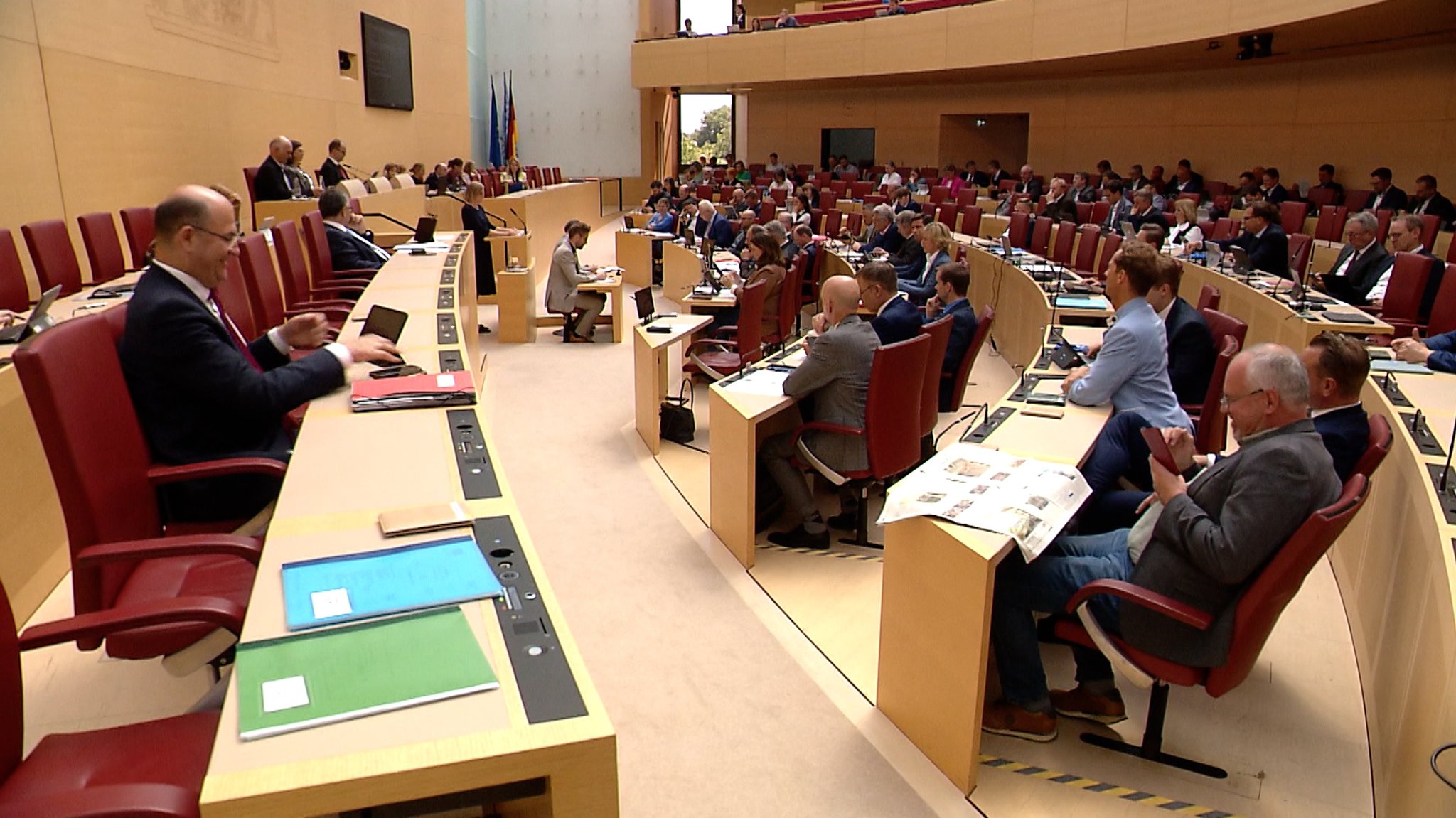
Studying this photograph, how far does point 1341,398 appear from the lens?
3473mm

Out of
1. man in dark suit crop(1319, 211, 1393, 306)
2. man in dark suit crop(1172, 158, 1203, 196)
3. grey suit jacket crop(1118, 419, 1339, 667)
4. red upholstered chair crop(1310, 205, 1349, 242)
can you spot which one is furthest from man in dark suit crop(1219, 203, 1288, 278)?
grey suit jacket crop(1118, 419, 1339, 667)

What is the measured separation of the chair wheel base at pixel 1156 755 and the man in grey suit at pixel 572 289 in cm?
709

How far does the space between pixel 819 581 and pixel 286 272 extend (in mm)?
3761

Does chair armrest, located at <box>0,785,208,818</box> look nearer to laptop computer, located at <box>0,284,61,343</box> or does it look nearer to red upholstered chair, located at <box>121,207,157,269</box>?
laptop computer, located at <box>0,284,61,343</box>

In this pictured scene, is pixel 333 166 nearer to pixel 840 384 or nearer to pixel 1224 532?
pixel 840 384

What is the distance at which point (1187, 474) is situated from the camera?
3.62m

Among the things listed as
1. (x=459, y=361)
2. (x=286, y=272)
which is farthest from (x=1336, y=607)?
(x=286, y=272)

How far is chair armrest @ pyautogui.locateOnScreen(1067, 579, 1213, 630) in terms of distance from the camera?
105 inches

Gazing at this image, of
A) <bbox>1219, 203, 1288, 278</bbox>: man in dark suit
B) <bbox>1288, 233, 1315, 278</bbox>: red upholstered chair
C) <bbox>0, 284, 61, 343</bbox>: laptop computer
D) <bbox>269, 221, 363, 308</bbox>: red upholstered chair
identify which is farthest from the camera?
<bbox>1288, 233, 1315, 278</bbox>: red upholstered chair

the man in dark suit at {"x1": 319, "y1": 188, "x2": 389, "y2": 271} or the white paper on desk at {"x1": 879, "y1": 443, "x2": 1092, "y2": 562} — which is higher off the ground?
the man in dark suit at {"x1": 319, "y1": 188, "x2": 389, "y2": 271}

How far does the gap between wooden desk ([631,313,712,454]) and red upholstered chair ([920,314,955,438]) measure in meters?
1.81

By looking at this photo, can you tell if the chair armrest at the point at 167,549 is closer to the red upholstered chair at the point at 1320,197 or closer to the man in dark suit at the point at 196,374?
the man in dark suit at the point at 196,374

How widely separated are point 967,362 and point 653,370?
74.1 inches

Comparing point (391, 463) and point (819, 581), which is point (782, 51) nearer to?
point (819, 581)
